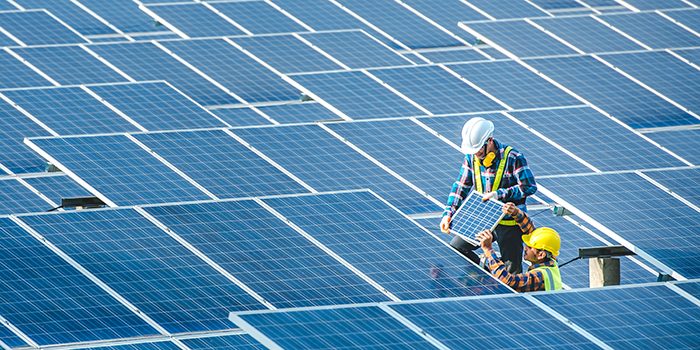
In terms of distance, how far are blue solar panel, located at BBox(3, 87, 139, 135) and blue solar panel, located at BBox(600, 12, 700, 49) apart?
14266 millimetres

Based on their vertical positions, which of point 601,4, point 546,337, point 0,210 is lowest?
point 0,210

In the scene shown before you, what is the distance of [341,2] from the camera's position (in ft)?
153

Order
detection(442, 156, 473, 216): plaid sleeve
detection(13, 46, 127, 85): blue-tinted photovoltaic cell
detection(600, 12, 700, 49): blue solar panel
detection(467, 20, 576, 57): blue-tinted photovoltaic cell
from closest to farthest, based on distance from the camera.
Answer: detection(442, 156, 473, 216): plaid sleeve → detection(13, 46, 127, 85): blue-tinted photovoltaic cell → detection(467, 20, 576, 57): blue-tinted photovoltaic cell → detection(600, 12, 700, 49): blue solar panel

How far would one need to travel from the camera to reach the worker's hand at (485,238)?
23406 millimetres

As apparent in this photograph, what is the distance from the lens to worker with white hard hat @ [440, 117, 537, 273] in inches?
961

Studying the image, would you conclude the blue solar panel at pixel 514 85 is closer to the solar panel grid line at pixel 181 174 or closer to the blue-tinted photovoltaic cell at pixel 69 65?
the blue-tinted photovoltaic cell at pixel 69 65

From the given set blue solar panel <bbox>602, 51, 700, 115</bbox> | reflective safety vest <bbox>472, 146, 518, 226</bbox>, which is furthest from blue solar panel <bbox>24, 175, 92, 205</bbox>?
blue solar panel <bbox>602, 51, 700, 115</bbox>

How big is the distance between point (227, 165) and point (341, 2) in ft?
59.4

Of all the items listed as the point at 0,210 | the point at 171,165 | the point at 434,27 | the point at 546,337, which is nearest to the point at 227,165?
the point at 171,165

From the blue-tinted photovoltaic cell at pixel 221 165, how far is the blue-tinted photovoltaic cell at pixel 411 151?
6.27ft

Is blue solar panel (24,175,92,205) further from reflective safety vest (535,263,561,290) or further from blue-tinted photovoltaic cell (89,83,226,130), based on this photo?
reflective safety vest (535,263,561,290)

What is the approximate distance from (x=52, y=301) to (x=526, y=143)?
1161cm

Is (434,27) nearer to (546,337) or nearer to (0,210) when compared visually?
(0,210)

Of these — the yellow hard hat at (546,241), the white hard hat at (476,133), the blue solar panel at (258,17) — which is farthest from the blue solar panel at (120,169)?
the blue solar panel at (258,17)
